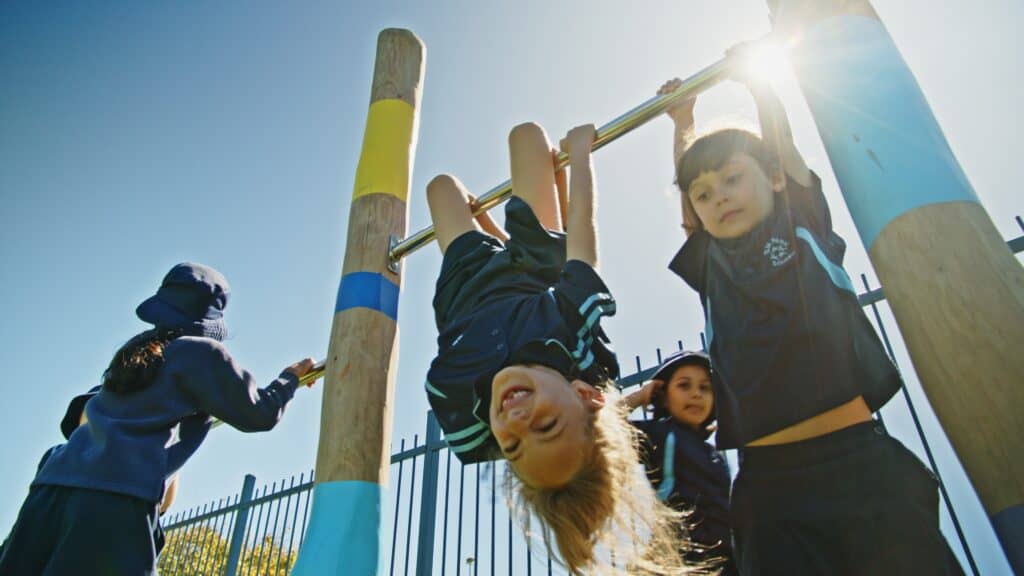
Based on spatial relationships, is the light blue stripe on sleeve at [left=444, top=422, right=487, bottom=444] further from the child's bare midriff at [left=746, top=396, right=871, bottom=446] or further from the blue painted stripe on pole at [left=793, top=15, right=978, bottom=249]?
the blue painted stripe on pole at [left=793, top=15, right=978, bottom=249]

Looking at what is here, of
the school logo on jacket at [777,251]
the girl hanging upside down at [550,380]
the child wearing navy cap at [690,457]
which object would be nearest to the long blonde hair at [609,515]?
the girl hanging upside down at [550,380]

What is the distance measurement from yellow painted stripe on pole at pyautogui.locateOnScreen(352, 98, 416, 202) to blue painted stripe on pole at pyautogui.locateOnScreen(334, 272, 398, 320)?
0.47 m

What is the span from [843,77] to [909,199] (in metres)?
0.32

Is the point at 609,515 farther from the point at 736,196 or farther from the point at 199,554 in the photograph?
the point at 199,554

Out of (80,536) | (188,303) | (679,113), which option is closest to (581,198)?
(679,113)

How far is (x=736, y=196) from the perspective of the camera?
1692mm

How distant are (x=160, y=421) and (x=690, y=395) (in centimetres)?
190

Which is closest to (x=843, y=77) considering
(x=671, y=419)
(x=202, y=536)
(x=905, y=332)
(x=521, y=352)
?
(x=905, y=332)

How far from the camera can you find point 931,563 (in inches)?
45.8

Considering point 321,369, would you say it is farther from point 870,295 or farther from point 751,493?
point 870,295

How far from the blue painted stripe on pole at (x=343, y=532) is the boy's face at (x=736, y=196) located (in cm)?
153

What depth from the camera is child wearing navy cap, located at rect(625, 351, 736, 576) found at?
2.07 m

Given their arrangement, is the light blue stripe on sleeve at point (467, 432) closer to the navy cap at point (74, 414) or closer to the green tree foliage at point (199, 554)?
the navy cap at point (74, 414)

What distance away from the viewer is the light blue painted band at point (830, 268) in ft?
4.83
